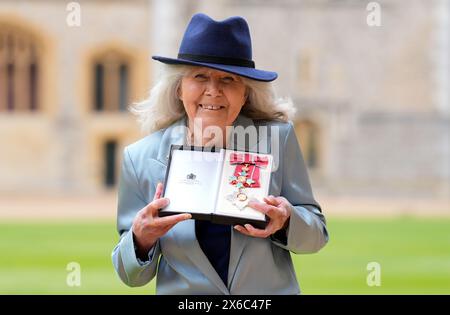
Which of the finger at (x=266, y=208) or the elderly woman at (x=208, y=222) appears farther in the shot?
the elderly woman at (x=208, y=222)

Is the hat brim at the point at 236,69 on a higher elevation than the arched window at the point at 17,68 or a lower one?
higher

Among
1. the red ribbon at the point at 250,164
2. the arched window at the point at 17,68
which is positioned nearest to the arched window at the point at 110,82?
the arched window at the point at 17,68

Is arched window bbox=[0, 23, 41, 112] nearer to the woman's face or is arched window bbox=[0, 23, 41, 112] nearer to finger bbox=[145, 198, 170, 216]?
the woman's face

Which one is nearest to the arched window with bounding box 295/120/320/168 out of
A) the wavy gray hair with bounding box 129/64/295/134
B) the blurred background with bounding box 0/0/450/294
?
the blurred background with bounding box 0/0/450/294

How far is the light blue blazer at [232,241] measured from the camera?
285 cm

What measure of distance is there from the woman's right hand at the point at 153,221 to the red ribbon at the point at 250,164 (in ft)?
0.75

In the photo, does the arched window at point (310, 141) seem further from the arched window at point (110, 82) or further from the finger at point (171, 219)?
the finger at point (171, 219)

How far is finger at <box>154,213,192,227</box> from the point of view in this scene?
265 centimetres

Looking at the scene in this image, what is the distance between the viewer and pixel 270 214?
271cm

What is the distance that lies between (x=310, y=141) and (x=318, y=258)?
15691 mm

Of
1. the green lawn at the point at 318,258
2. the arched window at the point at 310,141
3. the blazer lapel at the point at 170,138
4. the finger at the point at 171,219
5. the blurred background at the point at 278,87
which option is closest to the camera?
the finger at the point at 171,219
